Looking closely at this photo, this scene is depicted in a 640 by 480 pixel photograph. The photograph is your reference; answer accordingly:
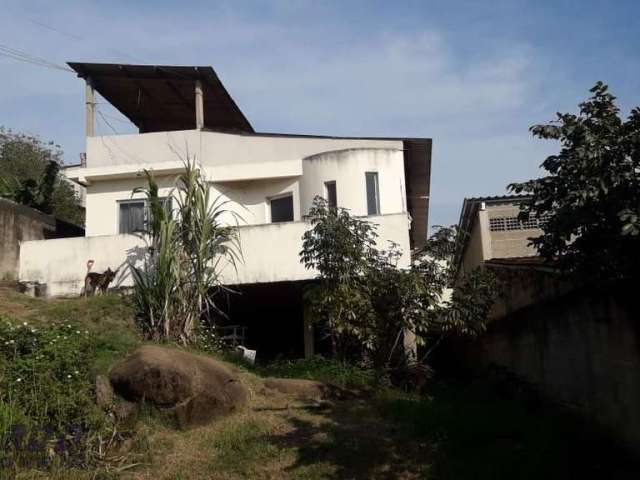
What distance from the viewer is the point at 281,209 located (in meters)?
17.0

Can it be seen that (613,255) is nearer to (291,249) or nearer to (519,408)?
(519,408)

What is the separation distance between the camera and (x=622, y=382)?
26.1 ft

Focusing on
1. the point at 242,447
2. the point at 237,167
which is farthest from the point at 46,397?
the point at 237,167

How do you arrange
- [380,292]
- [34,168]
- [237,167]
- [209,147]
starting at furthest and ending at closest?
[34,168] < [209,147] < [237,167] < [380,292]

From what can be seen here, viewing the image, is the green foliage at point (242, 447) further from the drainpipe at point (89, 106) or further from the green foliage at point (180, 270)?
the drainpipe at point (89, 106)

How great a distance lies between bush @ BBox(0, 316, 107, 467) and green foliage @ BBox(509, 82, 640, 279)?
5948 millimetres

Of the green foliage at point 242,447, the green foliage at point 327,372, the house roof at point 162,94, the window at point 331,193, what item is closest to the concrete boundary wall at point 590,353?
the green foliage at point 327,372

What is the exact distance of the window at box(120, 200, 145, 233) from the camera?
53.9 feet

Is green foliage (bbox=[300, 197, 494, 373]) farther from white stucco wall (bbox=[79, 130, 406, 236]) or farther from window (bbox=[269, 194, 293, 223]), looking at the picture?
window (bbox=[269, 194, 293, 223])

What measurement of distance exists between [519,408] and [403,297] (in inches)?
99.1

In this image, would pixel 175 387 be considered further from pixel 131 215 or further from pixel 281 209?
pixel 281 209

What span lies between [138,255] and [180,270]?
312 cm

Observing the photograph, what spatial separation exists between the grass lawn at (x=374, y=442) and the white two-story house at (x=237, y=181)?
14.3 ft

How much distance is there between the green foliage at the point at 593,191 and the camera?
22.6ft
